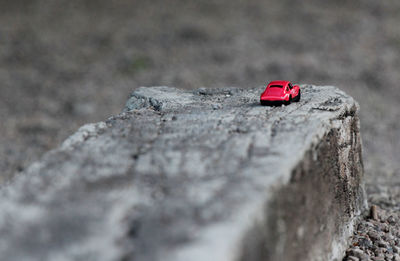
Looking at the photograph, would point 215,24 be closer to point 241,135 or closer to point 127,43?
point 127,43

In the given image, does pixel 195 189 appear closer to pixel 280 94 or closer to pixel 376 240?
pixel 280 94

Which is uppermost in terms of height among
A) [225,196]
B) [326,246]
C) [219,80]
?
[219,80]

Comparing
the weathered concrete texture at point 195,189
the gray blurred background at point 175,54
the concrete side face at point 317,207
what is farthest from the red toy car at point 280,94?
the gray blurred background at point 175,54

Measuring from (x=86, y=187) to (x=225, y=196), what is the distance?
2.72ft

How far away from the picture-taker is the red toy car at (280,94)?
361 cm

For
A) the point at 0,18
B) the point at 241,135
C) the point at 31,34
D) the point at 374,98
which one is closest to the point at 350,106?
the point at 241,135

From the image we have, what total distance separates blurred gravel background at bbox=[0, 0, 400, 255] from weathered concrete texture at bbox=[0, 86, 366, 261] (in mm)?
4678

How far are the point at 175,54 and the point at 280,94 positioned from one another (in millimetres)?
7747

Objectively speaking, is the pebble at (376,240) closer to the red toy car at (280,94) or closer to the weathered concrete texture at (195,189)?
the weathered concrete texture at (195,189)

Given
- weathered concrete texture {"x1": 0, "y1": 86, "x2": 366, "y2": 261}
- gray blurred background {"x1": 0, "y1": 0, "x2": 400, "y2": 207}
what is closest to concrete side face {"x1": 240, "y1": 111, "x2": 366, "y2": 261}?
weathered concrete texture {"x1": 0, "y1": 86, "x2": 366, "y2": 261}

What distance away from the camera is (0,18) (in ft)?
41.4

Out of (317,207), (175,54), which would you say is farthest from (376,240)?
(175,54)

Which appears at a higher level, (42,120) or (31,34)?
(31,34)

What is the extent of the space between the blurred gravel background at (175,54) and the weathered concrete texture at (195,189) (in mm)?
4678
